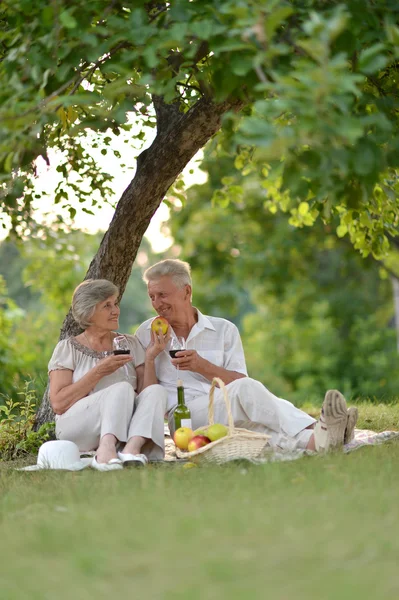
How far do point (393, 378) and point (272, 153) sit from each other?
19.9 metres

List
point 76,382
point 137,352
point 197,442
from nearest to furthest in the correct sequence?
point 197,442 → point 76,382 → point 137,352

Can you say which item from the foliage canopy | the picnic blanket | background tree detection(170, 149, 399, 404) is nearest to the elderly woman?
the picnic blanket

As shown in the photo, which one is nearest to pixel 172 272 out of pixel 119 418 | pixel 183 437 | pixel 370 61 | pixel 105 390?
pixel 105 390

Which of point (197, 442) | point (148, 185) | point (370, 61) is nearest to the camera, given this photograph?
point (370, 61)

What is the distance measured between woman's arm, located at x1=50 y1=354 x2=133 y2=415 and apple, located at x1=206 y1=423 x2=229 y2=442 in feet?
2.37

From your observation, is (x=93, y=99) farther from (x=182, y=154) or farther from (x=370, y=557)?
(x=182, y=154)

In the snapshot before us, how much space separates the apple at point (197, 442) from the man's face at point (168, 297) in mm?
1184

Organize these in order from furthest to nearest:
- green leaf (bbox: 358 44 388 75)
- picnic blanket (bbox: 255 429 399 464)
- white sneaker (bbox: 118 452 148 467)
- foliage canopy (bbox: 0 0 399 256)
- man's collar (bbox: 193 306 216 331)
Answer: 1. man's collar (bbox: 193 306 216 331)
2. white sneaker (bbox: 118 452 148 467)
3. picnic blanket (bbox: 255 429 399 464)
4. green leaf (bbox: 358 44 388 75)
5. foliage canopy (bbox: 0 0 399 256)

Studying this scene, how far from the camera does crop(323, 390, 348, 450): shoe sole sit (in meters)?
5.64

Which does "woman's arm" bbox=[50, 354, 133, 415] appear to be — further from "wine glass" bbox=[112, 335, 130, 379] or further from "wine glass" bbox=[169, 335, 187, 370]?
"wine glass" bbox=[169, 335, 187, 370]

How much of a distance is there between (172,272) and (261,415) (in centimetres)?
121

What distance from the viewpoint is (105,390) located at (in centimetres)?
609

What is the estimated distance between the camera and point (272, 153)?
364 centimetres

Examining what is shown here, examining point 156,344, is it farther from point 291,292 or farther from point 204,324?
point 291,292
